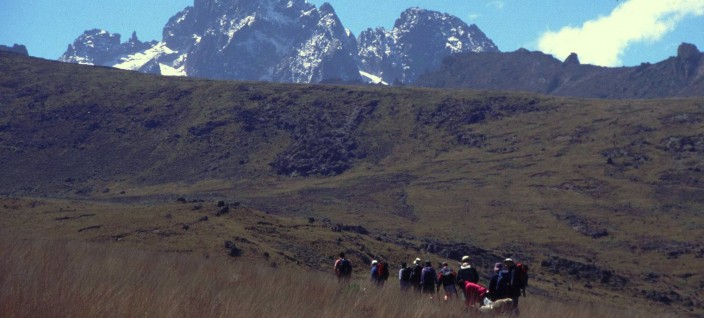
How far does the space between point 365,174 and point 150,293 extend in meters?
102

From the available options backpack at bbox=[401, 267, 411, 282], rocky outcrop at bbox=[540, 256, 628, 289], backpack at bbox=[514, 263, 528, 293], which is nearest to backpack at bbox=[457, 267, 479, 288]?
backpack at bbox=[514, 263, 528, 293]

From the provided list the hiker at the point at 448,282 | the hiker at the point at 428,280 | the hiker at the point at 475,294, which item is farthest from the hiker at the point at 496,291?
the hiker at the point at 428,280

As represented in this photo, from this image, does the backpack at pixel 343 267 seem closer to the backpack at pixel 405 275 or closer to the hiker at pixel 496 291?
the backpack at pixel 405 275

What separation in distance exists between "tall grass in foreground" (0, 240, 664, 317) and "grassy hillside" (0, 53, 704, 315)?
27.0 metres

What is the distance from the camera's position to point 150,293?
389 inches

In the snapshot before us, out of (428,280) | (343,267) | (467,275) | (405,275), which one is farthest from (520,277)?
(343,267)

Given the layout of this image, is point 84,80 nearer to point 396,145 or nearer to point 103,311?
point 396,145

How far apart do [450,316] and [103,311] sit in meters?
5.35

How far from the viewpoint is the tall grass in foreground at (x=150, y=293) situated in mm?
8805

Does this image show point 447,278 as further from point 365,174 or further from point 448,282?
point 365,174

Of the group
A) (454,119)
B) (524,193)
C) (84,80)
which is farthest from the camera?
(84,80)

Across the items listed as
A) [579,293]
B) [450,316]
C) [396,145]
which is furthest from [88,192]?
[450,316]

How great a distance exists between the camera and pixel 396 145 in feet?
405

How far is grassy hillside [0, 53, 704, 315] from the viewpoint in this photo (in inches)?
2130
